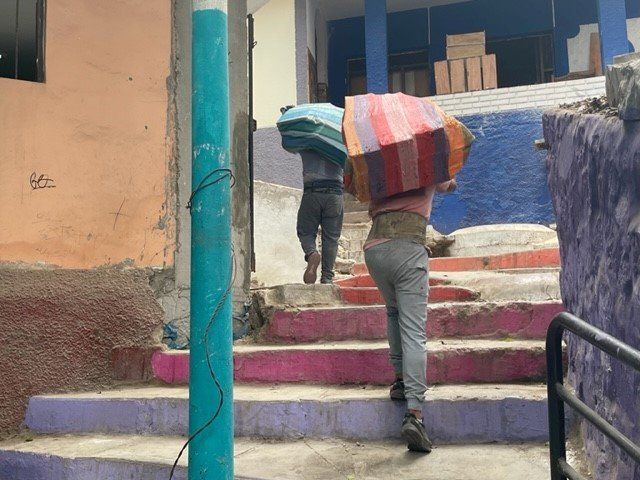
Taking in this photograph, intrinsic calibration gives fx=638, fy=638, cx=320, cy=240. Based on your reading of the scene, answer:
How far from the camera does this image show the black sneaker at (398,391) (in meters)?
3.09

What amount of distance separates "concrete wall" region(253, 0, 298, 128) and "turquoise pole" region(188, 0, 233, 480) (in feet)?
27.1

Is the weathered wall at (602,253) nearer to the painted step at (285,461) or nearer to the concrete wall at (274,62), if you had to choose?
the painted step at (285,461)

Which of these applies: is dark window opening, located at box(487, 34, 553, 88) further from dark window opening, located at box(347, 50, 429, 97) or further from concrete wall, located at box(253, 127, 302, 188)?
concrete wall, located at box(253, 127, 302, 188)

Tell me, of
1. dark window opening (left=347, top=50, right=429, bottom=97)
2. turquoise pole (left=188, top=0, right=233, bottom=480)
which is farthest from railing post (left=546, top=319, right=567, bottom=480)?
dark window opening (left=347, top=50, right=429, bottom=97)

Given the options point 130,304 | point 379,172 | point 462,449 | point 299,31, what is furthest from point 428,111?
point 299,31

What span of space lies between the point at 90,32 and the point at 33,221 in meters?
1.31

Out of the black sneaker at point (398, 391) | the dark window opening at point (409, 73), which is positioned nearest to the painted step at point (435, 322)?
the black sneaker at point (398, 391)

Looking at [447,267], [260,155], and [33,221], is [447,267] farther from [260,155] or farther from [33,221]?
[260,155]

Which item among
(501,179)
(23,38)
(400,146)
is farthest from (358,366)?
(501,179)

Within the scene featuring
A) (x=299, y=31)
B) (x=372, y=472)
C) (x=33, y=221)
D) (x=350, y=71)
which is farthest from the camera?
(x=350, y=71)

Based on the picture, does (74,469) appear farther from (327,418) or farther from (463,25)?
(463,25)

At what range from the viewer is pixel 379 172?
292 cm

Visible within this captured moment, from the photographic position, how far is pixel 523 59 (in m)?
12.3

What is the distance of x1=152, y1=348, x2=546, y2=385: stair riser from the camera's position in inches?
131
